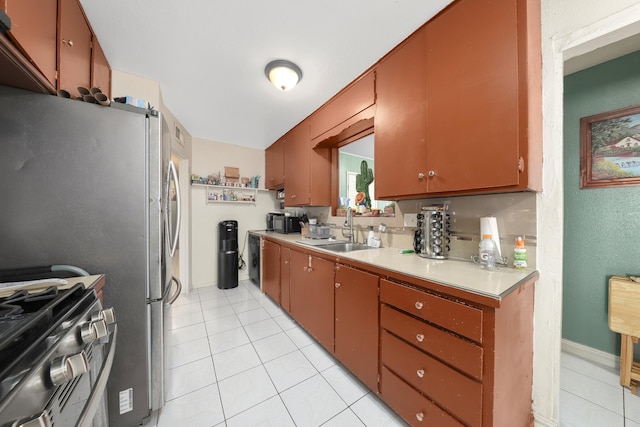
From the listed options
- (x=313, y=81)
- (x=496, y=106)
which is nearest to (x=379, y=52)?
(x=313, y=81)

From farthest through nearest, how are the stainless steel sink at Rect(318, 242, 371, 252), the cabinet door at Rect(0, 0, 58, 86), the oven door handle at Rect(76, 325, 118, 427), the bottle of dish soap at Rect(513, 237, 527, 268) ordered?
the stainless steel sink at Rect(318, 242, 371, 252), the bottle of dish soap at Rect(513, 237, 527, 268), the cabinet door at Rect(0, 0, 58, 86), the oven door handle at Rect(76, 325, 118, 427)

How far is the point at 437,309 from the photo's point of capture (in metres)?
0.95

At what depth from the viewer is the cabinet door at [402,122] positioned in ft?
4.50

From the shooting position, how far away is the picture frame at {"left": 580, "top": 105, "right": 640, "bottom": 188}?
4.78 feet

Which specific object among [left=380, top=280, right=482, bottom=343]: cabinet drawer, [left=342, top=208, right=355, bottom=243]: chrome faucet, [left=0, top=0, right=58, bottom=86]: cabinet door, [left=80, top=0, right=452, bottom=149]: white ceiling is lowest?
[left=380, top=280, right=482, bottom=343]: cabinet drawer

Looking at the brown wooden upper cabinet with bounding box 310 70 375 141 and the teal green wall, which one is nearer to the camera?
the teal green wall

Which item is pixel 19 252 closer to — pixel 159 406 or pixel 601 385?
pixel 159 406

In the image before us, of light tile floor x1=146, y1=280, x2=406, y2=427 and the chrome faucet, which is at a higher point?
the chrome faucet

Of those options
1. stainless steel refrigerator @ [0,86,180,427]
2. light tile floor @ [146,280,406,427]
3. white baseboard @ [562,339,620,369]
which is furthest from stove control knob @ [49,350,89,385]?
white baseboard @ [562,339,620,369]

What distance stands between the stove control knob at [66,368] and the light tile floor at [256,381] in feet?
3.24

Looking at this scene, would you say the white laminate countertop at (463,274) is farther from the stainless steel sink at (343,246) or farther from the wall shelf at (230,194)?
the wall shelf at (230,194)

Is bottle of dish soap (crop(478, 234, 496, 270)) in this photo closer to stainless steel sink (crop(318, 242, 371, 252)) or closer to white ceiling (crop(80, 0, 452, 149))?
stainless steel sink (crop(318, 242, 371, 252))

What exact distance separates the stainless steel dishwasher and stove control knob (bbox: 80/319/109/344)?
245 cm

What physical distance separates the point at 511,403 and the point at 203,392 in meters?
1.72
